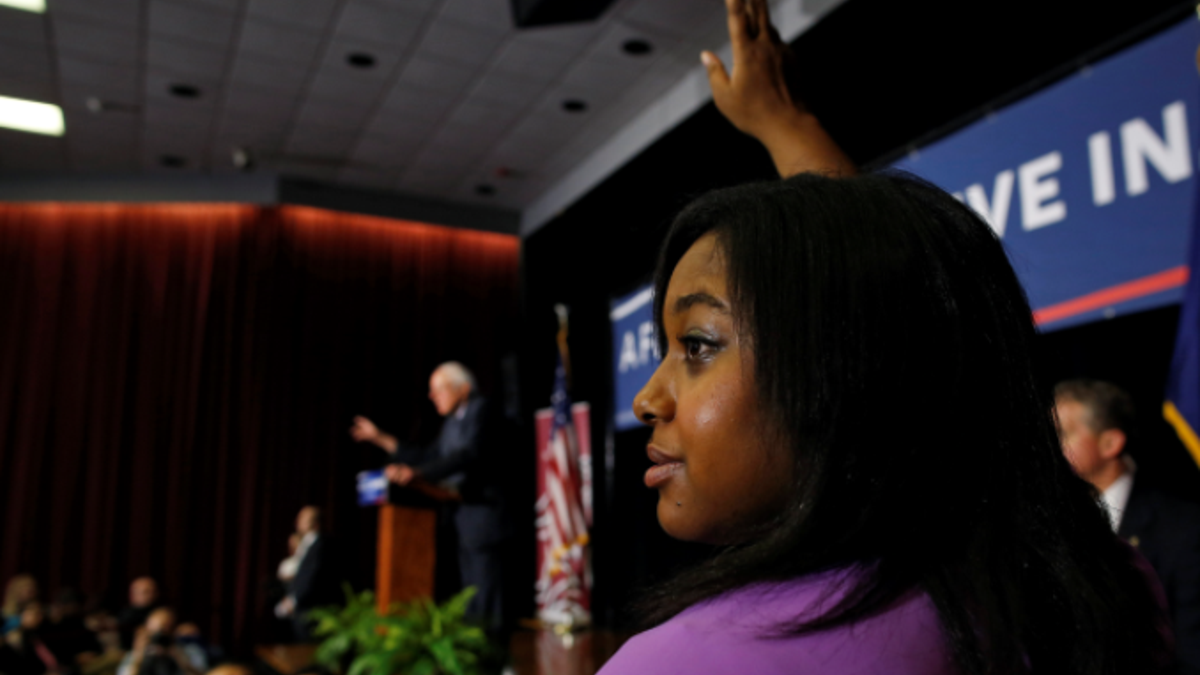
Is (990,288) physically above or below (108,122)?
below

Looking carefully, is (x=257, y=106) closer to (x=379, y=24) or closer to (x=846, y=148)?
(x=379, y=24)

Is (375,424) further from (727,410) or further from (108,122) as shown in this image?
(727,410)

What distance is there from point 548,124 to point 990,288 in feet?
22.6

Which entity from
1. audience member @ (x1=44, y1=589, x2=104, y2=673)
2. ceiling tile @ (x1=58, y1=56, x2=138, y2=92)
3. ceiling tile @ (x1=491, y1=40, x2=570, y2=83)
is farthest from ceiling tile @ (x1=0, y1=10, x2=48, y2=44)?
audience member @ (x1=44, y1=589, x2=104, y2=673)

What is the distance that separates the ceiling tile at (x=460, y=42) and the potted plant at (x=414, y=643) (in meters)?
3.71

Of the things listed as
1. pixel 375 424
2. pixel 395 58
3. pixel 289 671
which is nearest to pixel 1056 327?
pixel 289 671

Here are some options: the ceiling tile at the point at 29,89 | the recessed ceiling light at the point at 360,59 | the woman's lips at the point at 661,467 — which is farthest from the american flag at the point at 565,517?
the woman's lips at the point at 661,467

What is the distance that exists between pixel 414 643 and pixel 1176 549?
258cm

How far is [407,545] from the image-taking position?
12.9 feet

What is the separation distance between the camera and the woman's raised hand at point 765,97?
106 cm

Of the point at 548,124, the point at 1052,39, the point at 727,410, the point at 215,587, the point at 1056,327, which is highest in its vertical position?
the point at 548,124

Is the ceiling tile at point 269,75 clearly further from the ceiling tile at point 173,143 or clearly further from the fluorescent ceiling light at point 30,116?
the fluorescent ceiling light at point 30,116

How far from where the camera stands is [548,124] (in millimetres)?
7172

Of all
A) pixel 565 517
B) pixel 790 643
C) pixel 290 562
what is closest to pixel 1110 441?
pixel 790 643
